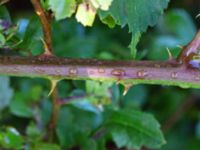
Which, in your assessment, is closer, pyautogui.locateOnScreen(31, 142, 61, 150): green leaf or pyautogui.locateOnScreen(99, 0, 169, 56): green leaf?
pyautogui.locateOnScreen(99, 0, 169, 56): green leaf

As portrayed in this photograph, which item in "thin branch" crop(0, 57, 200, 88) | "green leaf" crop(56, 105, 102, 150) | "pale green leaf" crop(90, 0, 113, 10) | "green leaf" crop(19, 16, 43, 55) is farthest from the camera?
"green leaf" crop(56, 105, 102, 150)

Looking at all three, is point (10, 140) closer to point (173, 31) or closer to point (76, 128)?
point (76, 128)

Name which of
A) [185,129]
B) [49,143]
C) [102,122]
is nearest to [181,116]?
[185,129]

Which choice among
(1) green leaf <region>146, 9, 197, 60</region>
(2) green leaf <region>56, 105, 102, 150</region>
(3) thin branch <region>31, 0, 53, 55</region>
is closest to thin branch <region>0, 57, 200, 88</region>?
(3) thin branch <region>31, 0, 53, 55</region>

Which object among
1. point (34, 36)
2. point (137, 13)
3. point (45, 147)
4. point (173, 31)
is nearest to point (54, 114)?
point (45, 147)

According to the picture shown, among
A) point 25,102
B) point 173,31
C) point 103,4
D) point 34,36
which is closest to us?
point 103,4

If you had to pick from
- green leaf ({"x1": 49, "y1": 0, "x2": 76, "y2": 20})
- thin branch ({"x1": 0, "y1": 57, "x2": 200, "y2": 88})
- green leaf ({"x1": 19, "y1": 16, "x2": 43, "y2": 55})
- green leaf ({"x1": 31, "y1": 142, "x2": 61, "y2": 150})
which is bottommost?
green leaf ({"x1": 31, "y1": 142, "x2": 61, "y2": 150})

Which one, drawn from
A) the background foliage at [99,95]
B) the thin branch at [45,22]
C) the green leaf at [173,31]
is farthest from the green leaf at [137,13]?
the green leaf at [173,31]

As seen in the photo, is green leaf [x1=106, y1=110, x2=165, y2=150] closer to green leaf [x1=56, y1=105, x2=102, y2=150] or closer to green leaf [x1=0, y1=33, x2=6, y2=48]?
green leaf [x1=56, y1=105, x2=102, y2=150]
